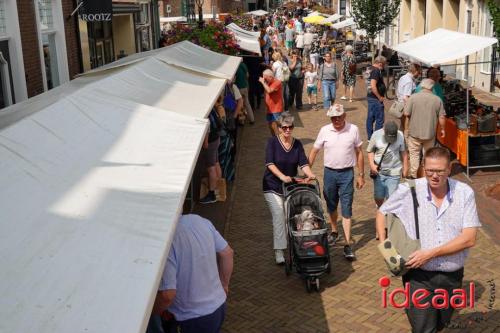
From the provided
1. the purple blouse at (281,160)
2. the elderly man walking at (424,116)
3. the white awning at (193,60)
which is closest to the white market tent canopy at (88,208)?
the purple blouse at (281,160)

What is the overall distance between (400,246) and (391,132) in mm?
3252

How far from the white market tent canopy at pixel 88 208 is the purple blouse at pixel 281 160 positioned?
1.38m

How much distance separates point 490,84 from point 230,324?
15.9 meters

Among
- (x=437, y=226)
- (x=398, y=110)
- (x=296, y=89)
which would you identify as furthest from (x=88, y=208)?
(x=296, y=89)

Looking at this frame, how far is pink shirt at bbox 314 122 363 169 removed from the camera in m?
7.43

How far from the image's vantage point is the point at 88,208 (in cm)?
357

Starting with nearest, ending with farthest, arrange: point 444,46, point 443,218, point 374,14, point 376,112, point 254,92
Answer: point 443,218 → point 444,46 → point 376,112 → point 254,92 → point 374,14

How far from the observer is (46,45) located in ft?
37.3

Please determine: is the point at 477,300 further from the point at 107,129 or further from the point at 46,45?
the point at 46,45

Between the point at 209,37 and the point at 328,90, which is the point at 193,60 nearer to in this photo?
the point at 209,37

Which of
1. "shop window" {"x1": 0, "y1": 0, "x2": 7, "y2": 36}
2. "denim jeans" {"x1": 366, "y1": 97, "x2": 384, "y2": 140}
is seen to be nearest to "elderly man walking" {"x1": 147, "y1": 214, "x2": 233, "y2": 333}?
"shop window" {"x1": 0, "y1": 0, "x2": 7, "y2": 36}

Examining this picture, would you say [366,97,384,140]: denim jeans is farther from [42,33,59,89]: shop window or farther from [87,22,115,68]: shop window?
[87,22,115,68]: shop window

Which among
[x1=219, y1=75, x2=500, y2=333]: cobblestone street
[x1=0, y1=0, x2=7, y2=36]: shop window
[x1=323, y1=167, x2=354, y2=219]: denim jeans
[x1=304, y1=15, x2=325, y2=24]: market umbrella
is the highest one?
[x1=0, y1=0, x2=7, y2=36]: shop window

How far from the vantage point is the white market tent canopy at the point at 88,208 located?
2684 mm
